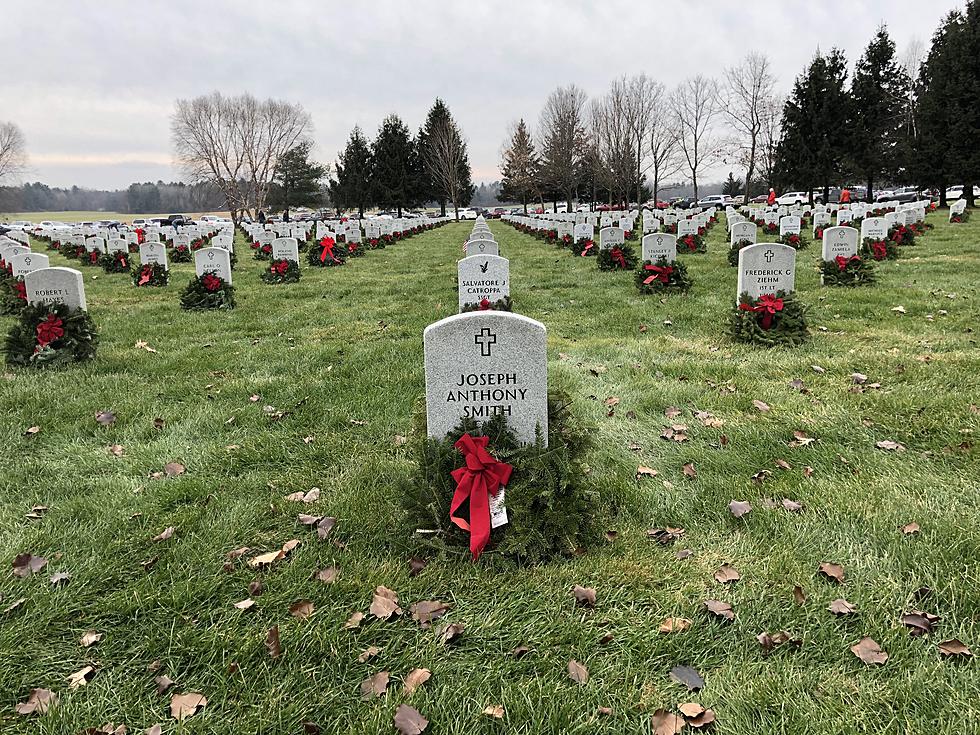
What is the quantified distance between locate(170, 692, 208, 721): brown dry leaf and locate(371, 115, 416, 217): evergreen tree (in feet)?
223

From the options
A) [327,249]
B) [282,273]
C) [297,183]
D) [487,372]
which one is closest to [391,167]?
[297,183]

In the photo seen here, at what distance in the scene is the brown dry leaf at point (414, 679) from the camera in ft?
8.46

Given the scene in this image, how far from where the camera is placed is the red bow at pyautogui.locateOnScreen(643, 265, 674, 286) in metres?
11.3

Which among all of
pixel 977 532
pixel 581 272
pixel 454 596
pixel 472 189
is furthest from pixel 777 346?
pixel 472 189

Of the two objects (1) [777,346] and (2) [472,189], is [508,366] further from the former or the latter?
(2) [472,189]

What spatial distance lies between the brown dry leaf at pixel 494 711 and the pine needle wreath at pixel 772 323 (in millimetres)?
6011

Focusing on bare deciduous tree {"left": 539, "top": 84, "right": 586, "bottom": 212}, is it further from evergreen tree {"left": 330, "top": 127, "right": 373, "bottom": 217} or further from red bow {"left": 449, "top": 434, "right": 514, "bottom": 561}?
red bow {"left": 449, "top": 434, "right": 514, "bottom": 561}

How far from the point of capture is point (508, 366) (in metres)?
3.60

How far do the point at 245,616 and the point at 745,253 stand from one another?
6971 millimetres

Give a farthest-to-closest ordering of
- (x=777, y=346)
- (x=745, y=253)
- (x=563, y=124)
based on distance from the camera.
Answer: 1. (x=563, y=124)
2. (x=745, y=253)
3. (x=777, y=346)

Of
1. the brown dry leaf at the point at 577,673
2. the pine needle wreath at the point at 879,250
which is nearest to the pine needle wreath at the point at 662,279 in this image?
the pine needle wreath at the point at 879,250

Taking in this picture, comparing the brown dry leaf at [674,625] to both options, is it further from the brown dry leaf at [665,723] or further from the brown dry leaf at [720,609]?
the brown dry leaf at [665,723]

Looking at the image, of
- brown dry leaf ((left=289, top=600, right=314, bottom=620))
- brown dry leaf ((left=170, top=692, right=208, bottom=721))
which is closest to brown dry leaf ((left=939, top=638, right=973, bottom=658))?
brown dry leaf ((left=289, top=600, right=314, bottom=620))

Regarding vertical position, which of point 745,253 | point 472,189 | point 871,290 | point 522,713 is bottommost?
point 522,713
